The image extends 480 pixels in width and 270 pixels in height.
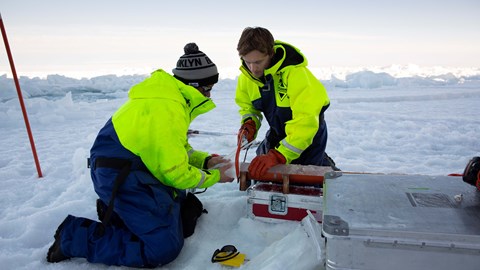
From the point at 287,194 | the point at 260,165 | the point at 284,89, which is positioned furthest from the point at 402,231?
the point at 284,89

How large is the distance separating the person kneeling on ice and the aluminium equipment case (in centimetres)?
92

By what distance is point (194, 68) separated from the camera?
208 centimetres

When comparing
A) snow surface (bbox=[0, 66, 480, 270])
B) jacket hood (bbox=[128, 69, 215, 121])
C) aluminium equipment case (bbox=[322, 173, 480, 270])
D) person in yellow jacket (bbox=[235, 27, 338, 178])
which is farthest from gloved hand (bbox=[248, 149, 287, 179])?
aluminium equipment case (bbox=[322, 173, 480, 270])

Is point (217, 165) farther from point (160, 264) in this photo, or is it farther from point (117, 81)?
point (117, 81)

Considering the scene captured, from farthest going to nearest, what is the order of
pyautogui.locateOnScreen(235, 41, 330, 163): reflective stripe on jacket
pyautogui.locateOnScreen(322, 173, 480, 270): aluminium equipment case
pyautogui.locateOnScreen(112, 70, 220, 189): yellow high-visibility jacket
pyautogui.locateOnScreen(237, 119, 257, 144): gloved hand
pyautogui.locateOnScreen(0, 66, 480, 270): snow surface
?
pyautogui.locateOnScreen(237, 119, 257, 144): gloved hand
pyautogui.locateOnScreen(235, 41, 330, 163): reflective stripe on jacket
pyautogui.locateOnScreen(0, 66, 480, 270): snow surface
pyautogui.locateOnScreen(112, 70, 220, 189): yellow high-visibility jacket
pyautogui.locateOnScreen(322, 173, 480, 270): aluminium equipment case

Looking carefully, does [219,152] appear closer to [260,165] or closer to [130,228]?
[260,165]

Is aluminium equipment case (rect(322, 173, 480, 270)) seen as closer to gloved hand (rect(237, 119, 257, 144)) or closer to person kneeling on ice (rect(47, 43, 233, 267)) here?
person kneeling on ice (rect(47, 43, 233, 267))

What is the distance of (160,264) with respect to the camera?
200 cm

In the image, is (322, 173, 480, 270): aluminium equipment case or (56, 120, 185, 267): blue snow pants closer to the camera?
(322, 173, 480, 270): aluminium equipment case

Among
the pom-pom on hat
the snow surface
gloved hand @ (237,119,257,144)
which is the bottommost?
the snow surface

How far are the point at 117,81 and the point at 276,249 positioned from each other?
15.4m

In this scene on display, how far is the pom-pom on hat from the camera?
81.9 inches

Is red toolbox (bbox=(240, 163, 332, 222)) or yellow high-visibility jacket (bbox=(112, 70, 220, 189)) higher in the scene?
yellow high-visibility jacket (bbox=(112, 70, 220, 189))

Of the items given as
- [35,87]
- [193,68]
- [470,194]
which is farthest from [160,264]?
[35,87]
